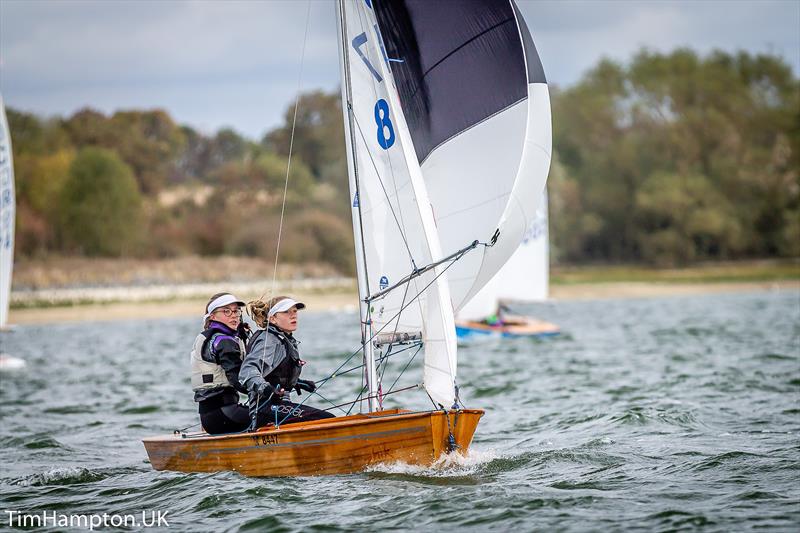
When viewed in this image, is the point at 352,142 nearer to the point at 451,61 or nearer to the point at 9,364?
the point at 451,61

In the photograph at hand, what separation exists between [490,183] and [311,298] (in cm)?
3611

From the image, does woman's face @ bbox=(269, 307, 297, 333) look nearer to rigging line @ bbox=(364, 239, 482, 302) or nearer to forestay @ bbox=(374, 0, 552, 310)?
rigging line @ bbox=(364, 239, 482, 302)

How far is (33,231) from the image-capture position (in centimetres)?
5281

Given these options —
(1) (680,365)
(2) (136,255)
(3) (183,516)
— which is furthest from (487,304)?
(2) (136,255)

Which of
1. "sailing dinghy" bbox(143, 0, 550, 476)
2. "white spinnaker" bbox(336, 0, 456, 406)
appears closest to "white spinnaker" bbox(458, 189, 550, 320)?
"sailing dinghy" bbox(143, 0, 550, 476)

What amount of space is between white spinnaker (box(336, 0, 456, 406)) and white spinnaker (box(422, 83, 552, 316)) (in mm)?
441

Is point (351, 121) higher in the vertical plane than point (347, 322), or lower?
higher

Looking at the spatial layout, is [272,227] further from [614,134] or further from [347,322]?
[614,134]

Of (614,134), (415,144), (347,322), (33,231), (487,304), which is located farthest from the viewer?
(614,134)

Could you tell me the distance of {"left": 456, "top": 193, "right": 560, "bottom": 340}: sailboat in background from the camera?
25547mm

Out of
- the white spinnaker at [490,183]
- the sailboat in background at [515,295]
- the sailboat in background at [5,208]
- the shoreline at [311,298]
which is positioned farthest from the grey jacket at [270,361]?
the shoreline at [311,298]

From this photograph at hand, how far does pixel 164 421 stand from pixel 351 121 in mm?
6750

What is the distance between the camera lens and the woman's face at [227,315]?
9.55 metres

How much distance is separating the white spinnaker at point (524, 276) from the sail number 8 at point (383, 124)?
53.5ft
